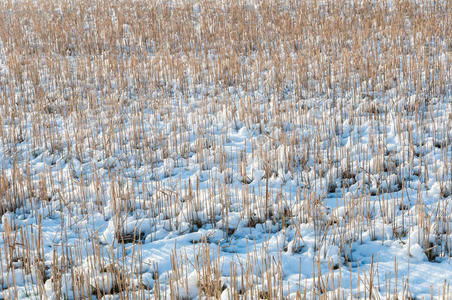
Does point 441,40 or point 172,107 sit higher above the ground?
point 441,40

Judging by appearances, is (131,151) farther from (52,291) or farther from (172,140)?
(52,291)

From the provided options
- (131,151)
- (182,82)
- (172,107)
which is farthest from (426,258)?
(182,82)

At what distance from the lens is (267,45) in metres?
8.81

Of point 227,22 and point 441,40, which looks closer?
point 441,40

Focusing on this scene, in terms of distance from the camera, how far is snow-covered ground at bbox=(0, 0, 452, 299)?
298 centimetres

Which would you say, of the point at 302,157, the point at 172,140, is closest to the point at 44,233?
the point at 172,140

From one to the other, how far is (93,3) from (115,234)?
11.6 m

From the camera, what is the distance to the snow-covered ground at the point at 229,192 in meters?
2.98

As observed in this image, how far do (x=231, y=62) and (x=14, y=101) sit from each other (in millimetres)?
3358

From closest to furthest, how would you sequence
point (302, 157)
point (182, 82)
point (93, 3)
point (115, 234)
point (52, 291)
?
1. point (52, 291)
2. point (115, 234)
3. point (302, 157)
4. point (182, 82)
5. point (93, 3)

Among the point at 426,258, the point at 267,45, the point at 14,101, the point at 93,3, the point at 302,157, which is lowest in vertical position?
the point at 426,258

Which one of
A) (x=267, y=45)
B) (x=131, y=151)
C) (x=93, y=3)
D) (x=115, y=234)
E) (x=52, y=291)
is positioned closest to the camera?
(x=52, y=291)

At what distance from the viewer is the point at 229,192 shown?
13.6ft

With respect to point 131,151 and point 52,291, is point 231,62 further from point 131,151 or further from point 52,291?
point 52,291
